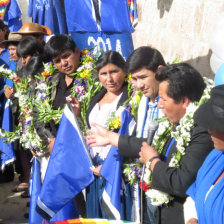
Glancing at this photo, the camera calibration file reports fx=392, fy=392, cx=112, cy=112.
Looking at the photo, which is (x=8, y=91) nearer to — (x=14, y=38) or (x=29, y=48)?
(x=29, y=48)

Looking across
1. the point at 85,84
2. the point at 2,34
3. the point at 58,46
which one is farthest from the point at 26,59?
the point at 2,34

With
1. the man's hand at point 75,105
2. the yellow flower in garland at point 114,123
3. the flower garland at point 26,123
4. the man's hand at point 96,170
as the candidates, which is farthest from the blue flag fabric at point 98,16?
the man's hand at point 96,170

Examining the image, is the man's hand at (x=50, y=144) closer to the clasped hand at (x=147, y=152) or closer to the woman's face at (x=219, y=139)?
the clasped hand at (x=147, y=152)

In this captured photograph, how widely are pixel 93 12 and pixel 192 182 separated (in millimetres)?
3512

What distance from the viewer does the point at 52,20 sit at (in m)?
7.31

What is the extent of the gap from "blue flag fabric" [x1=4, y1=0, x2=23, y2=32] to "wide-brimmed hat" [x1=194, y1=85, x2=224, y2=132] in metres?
6.63

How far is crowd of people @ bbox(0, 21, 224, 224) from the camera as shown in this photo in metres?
2.04

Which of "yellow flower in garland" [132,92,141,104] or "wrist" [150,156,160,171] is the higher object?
"yellow flower in garland" [132,92,141,104]

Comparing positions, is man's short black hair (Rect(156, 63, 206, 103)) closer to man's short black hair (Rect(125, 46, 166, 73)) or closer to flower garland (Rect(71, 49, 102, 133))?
man's short black hair (Rect(125, 46, 166, 73))

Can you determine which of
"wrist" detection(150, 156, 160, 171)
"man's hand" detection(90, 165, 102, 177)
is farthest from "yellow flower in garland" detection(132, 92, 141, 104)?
"wrist" detection(150, 156, 160, 171)

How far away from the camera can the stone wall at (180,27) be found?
472cm

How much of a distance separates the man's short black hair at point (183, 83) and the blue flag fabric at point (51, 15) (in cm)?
522

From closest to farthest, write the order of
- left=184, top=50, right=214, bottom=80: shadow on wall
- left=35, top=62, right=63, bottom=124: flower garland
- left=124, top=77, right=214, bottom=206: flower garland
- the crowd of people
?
the crowd of people, left=124, top=77, right=214, bottom=206: flower garland, left=35, top=62, right=63, bottom=124: flower garland, left=184, top=50, right=214, bottom=80: shadow on wall

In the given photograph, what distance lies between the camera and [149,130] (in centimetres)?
258
